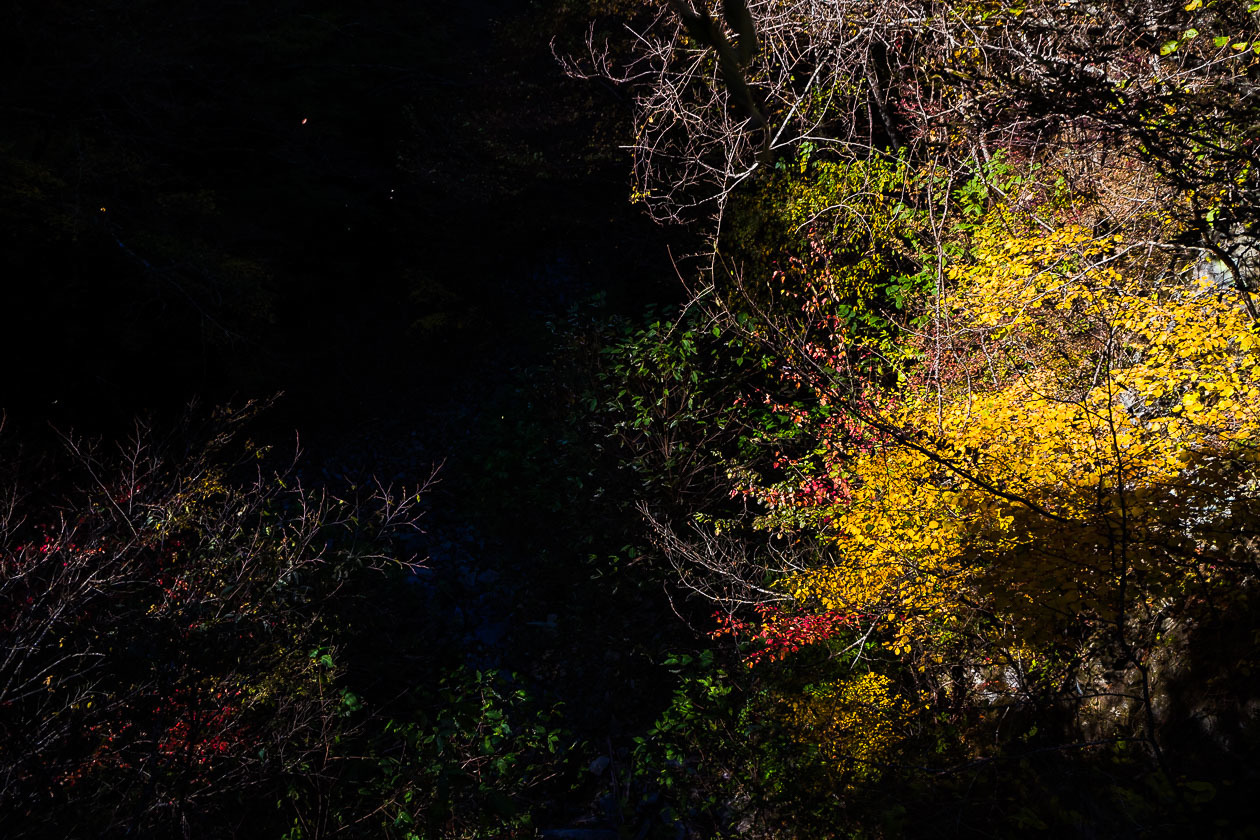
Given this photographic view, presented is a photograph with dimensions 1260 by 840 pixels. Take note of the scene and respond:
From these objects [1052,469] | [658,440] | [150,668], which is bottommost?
[150,668]

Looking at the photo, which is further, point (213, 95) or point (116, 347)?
point (213, 95)

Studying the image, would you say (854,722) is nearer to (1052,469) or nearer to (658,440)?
(1052,469)

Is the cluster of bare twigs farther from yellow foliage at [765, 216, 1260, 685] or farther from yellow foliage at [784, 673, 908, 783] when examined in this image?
yellow foliage at [765, 216, 1260, 685]

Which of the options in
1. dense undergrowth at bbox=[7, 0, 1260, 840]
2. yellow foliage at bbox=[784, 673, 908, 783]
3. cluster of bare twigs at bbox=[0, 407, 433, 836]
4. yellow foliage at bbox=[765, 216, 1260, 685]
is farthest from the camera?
yellow foliage at bbox=[784, 673, 908, 783]

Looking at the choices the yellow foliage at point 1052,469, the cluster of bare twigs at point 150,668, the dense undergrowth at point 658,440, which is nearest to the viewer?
the yellow foliage at point 1052,469

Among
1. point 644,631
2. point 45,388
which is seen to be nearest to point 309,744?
point 644,631

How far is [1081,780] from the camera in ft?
13.5

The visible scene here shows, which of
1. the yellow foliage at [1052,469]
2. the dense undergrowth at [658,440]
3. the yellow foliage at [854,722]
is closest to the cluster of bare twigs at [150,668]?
the dense undergrowth at [658,440]

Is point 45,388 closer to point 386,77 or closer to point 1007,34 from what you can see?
point 386,77

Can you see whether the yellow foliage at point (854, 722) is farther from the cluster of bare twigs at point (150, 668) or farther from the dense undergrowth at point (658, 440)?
the cluster of bare twigs at point (150, 668)

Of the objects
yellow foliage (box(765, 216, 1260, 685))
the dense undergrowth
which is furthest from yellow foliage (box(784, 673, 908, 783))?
yellow foliage (box(765, 216, 1260, 685))

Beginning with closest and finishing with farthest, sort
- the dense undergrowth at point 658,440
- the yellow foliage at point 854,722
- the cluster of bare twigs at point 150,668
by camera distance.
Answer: the dense undergrowth at point 658,440, the cluster of bare twigs at point 150,668, the yellow foliage at point 854,722

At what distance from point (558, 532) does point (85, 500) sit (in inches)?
222

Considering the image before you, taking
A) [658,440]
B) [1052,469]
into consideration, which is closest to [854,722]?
[1052,469]
